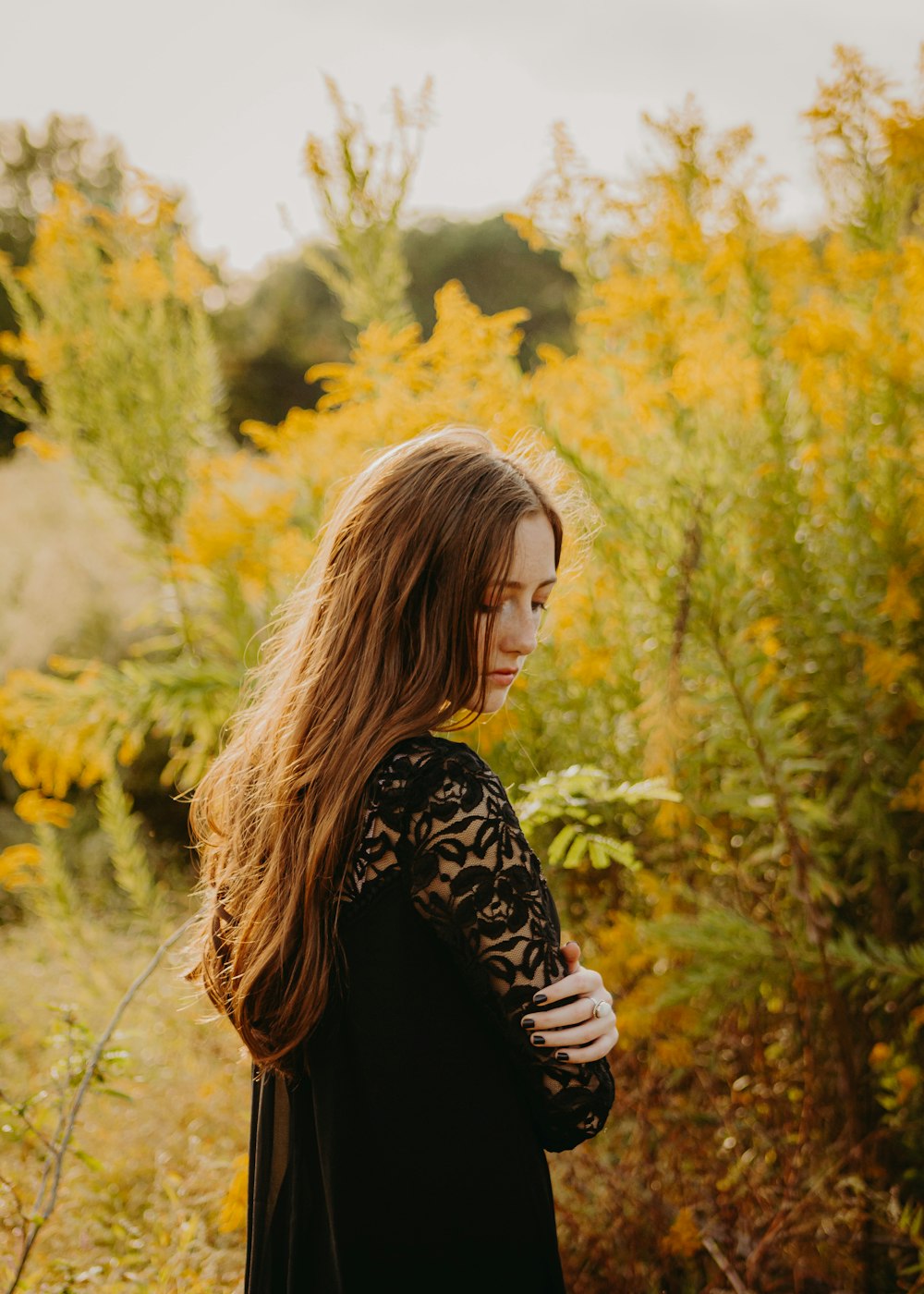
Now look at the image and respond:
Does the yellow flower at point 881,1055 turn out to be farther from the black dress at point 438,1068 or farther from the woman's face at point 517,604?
the woman's face at point 517,604

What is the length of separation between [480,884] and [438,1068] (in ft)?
0.72

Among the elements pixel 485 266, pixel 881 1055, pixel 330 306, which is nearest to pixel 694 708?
pixel 881 1055

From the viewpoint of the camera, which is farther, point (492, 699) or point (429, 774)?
point (492, 699)

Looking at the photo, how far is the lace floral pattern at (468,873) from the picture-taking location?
0.88 metres

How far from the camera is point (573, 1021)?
35.6 inches

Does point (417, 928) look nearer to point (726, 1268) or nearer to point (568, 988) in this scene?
point (568, 988)

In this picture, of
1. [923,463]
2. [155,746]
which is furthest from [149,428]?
[155,746]

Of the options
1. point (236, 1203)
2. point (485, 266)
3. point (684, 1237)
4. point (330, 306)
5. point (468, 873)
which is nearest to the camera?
point (468, 873)

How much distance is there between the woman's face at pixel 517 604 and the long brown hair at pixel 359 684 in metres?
0.01

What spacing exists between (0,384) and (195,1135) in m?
2.75

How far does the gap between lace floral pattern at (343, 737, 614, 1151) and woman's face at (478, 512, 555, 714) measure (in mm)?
127

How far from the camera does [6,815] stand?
546 centimetres

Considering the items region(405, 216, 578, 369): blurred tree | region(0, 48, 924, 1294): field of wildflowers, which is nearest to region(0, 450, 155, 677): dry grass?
region(0, 48, 924, 1294): field of wildflowers

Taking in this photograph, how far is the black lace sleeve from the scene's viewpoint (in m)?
0.88
